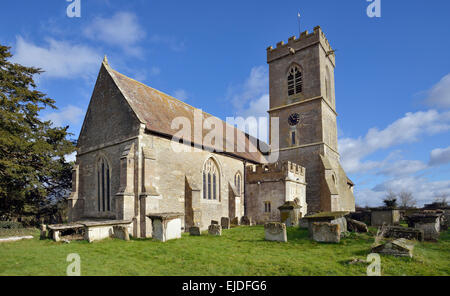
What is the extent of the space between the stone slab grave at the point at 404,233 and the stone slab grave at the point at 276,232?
3.80 meters

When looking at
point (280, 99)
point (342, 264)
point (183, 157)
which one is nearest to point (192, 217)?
point (183, 157)

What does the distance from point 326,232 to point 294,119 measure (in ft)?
55.9

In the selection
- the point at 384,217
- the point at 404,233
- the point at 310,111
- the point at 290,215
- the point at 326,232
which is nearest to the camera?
the point at 326,232

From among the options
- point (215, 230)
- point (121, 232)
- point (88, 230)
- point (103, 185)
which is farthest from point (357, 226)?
point (103, 185)

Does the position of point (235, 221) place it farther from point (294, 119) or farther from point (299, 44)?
point (299, 44)

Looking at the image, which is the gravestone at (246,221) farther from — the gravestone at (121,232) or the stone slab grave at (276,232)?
the gravestone at (121,232)

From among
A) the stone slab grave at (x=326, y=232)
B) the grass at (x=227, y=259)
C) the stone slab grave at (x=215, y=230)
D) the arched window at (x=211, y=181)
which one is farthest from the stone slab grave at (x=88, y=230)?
the stone slab grave at (x=326, y=232)

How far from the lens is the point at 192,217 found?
1720cm

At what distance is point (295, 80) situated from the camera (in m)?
27.1

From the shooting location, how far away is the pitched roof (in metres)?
17.1

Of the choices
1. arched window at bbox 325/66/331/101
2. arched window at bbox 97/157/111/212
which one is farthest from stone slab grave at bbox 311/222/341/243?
arched window at bbox 325/66/331/101

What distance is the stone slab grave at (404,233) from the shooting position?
10672 millimetres

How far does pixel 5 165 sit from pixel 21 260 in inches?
433

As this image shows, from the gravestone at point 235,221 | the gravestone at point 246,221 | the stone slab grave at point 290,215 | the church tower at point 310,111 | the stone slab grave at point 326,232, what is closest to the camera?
the stone slab grave at point 326,232
